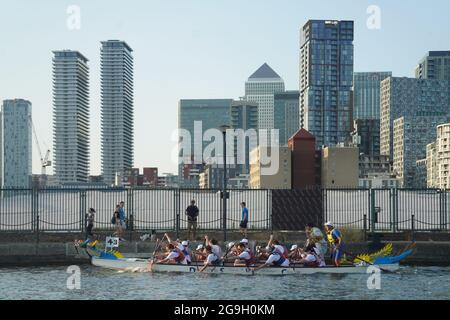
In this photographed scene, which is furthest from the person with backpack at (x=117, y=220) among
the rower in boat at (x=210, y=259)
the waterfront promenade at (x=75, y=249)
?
the rower in boat at (x=210, y=259)

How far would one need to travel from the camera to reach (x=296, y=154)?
16838 cm

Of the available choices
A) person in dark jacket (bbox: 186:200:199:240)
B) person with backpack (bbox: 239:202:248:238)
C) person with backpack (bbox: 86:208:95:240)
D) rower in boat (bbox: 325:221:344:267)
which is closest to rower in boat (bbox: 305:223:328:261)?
rower in boat (bbox: 325:221:344:267)

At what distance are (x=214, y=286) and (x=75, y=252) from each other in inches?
412

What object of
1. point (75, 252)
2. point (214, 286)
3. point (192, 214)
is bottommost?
point (214, 286)

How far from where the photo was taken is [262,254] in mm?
33844

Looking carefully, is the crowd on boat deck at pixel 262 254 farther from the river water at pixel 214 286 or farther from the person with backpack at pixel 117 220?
the person with backpack at pixel 117 220

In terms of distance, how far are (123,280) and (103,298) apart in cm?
478

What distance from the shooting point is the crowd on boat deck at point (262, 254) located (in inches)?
1266

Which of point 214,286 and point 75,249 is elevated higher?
point 75,249

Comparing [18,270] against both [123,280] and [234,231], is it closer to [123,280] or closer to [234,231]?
[123,280]

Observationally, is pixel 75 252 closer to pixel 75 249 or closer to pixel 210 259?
pixel 75 249

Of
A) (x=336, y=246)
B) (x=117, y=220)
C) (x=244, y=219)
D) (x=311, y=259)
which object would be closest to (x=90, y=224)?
(x=117, y=220)
